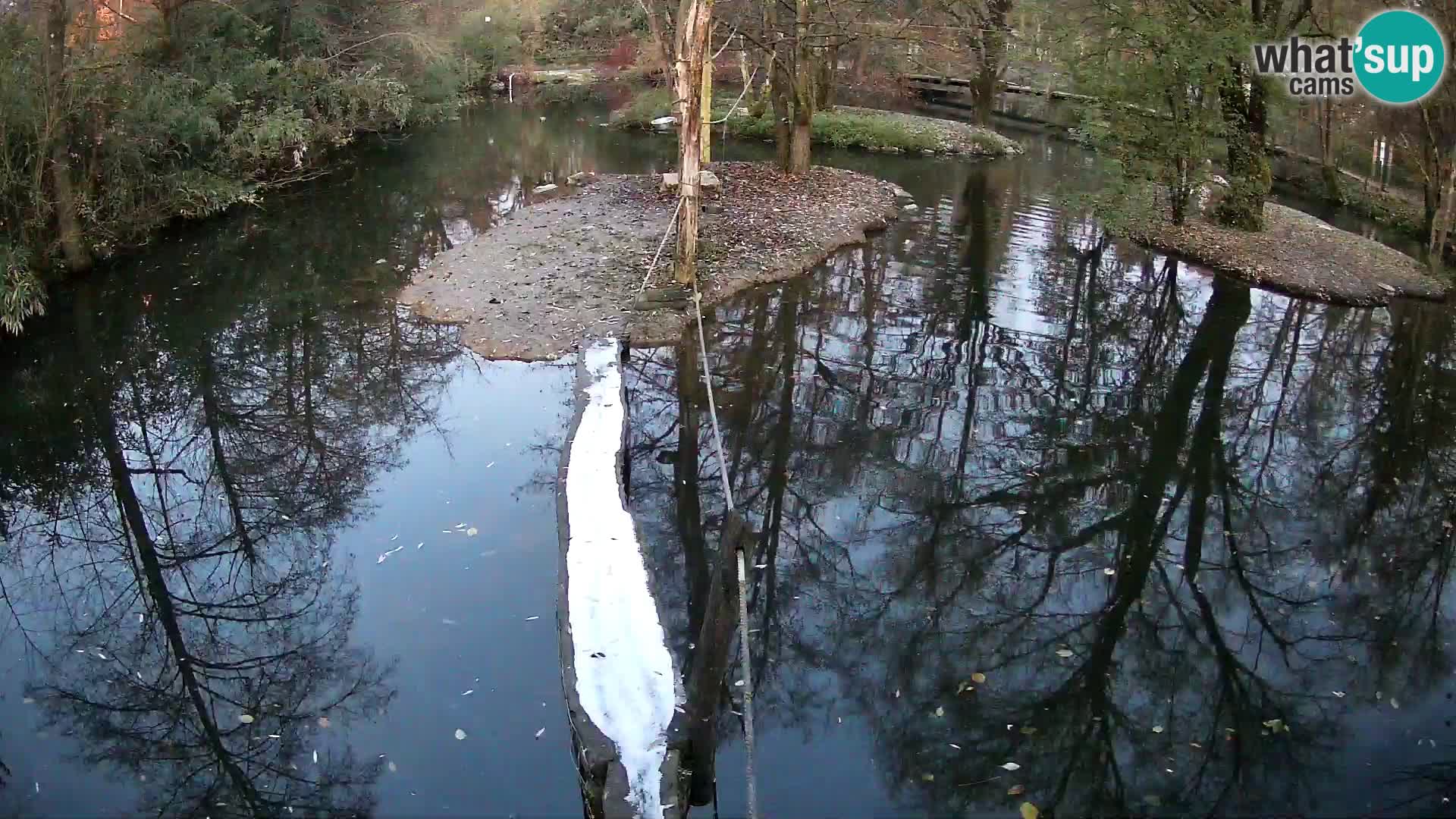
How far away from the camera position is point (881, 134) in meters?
27.7

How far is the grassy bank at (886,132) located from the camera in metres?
27.3

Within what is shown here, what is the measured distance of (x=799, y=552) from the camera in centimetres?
802

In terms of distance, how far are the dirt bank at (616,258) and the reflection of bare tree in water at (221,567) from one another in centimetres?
109

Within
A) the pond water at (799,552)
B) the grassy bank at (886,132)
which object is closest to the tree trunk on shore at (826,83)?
the grassy bank at (886,132)

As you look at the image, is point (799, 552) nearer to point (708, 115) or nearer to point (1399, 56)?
point (708, 115)

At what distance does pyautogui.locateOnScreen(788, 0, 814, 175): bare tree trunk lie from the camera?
67.5 feet

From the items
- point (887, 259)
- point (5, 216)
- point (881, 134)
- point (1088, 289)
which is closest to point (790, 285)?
point (887, 259)

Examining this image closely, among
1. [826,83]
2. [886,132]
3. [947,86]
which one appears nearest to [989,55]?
[886,132]

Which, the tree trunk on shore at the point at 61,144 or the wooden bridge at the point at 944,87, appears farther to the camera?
the wooden bridge at the point at 944,87

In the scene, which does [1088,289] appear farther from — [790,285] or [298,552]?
[298,552]

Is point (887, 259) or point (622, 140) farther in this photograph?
point (622, 140)

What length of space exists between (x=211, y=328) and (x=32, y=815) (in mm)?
9064

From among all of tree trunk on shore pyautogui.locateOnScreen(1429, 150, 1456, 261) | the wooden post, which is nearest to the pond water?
the wooden post

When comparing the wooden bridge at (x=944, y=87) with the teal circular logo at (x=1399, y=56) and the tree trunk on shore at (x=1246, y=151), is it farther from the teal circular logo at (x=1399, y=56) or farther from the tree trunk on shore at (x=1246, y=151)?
the tree trunk on shore at (x=1246, y=151)
